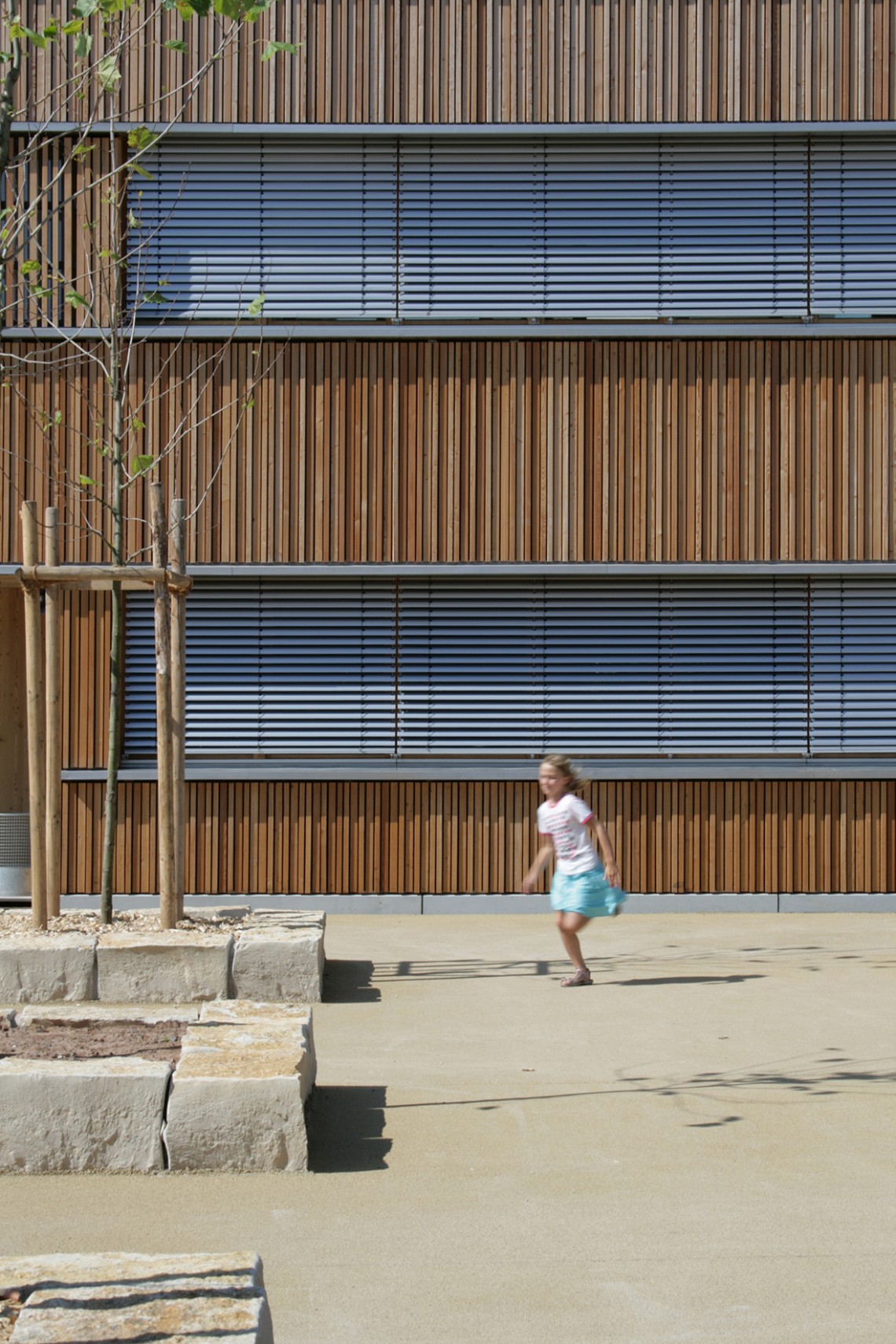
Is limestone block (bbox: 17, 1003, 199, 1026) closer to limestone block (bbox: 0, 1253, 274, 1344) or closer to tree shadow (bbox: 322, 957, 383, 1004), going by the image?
tree shadow (bbox: 322, 957, 383, 1004)

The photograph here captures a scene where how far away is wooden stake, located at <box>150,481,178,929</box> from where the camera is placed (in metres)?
9.23

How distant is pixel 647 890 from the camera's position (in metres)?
13.6

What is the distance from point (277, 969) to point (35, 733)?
6.78 ft

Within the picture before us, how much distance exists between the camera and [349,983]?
9742 mm

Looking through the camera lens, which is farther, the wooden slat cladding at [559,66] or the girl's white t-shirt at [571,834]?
the wooden slat cladding at [559,66]

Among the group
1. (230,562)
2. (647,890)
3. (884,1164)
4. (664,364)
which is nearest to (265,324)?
(230,562)

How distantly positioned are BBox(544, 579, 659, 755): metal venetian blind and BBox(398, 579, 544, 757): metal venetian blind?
0.16 meters

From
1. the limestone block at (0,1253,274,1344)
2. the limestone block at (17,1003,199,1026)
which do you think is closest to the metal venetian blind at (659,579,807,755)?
the limestone block at (17,1003,199,1026)

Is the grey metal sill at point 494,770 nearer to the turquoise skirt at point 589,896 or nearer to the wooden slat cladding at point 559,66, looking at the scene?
the turquoise skirt at point 589,896

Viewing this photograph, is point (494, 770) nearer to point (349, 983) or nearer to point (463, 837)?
point (463, 837)

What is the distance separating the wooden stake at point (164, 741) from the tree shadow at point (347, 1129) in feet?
8.56

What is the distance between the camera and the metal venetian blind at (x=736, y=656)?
13.9 meters

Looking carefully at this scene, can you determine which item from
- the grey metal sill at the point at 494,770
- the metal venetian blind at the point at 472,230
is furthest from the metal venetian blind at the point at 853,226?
the grey metal sill at the point at 494,770

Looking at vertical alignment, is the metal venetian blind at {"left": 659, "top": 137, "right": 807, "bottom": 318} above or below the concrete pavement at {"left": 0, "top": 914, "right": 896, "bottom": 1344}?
above
